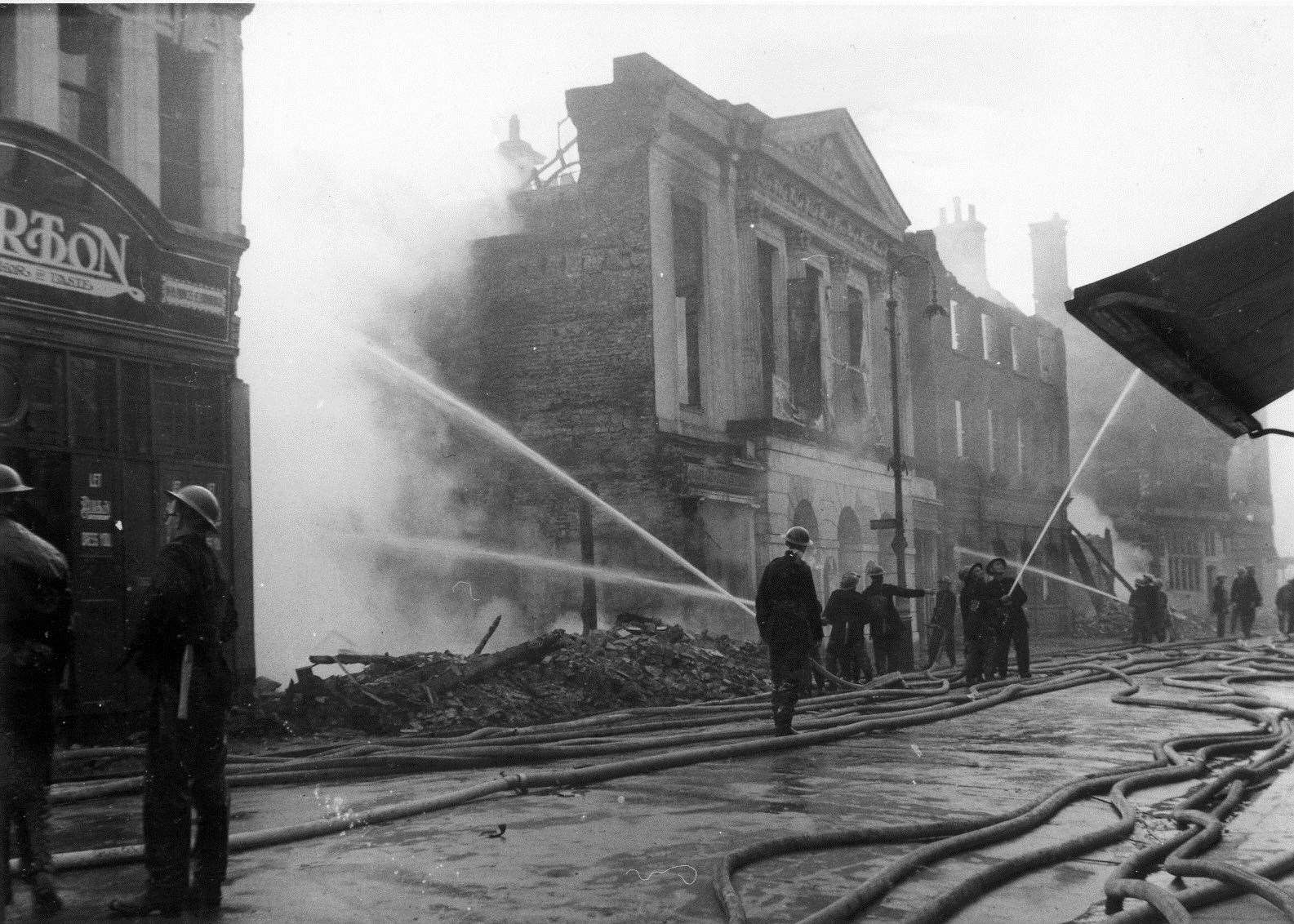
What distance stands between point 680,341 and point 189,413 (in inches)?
494

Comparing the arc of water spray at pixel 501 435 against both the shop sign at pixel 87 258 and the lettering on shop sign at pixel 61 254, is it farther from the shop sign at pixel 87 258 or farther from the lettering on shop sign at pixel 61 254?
the lettering on shop sign at pixel 61 254

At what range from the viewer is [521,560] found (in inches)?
1000

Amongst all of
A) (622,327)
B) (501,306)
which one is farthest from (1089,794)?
(501,306)

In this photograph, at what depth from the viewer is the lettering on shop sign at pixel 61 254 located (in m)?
12.7

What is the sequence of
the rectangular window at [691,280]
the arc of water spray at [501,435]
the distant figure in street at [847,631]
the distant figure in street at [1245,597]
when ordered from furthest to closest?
the distant figure in street at [1245,597] → the rectangular window at [691,280] → the arc of water spray at [501,435] → the distant figure in street at [847,631]

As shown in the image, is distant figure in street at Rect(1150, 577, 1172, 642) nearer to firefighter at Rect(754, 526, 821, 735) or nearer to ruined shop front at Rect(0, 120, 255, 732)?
firefighter at Rect(754, 526, 821, 735)

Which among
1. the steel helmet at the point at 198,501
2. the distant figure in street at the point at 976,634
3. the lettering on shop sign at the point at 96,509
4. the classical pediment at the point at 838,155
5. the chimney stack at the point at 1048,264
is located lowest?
the distant figure in street at the point at 976,634

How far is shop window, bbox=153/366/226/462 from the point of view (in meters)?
14.1

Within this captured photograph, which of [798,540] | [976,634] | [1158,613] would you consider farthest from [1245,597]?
[798,540]

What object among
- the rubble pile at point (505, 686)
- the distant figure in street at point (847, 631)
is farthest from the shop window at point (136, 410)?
the distant figure in street at point (847, 631)

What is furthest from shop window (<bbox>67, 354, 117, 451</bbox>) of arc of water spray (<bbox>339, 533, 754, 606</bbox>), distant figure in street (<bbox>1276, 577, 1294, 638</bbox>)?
distant figure in street (<bbox>1276, 577, 1294, 638</bbox>)

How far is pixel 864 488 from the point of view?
31406 mm

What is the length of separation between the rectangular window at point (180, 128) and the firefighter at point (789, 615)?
779 centimetres

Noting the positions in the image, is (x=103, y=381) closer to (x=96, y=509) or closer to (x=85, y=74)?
(x=96, y=509)
